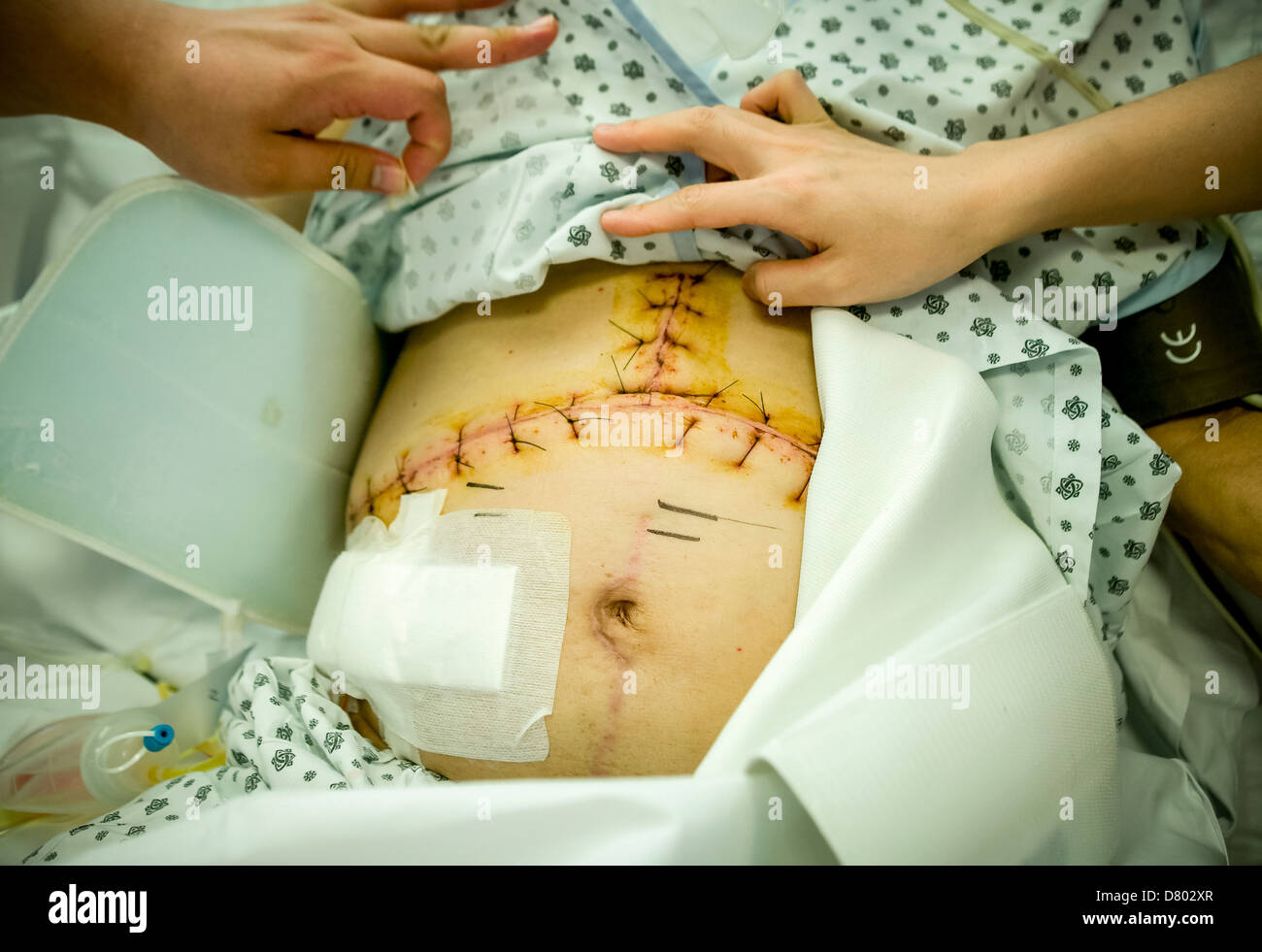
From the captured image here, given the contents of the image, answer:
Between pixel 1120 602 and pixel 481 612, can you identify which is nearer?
pixel 481 612

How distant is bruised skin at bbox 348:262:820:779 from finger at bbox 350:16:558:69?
0.29 m

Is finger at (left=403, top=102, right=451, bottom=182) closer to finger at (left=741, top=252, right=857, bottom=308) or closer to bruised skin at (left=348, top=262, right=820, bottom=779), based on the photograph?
bruised skin at (left=348, top=262, right=820, bottom=779)

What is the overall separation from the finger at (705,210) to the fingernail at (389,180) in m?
0.33

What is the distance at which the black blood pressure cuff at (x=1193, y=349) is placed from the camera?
0.97 meters

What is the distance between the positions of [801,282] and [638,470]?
31cm

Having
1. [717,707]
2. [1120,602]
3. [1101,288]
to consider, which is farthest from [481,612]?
[1101,288]

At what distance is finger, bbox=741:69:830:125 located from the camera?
3.17 feet

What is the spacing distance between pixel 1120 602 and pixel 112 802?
4.59 ft

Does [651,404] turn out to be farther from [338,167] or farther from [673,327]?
[338,167]

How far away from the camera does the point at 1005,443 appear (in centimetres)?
94

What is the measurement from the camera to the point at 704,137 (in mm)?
921

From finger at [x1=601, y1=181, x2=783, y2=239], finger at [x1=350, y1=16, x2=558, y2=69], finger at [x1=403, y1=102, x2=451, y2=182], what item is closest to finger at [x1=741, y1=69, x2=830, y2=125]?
finger at [x1=601, y1=181, x2=783, y2=239]

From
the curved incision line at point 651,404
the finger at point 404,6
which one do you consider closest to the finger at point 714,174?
the curved incision line at point 651,404
